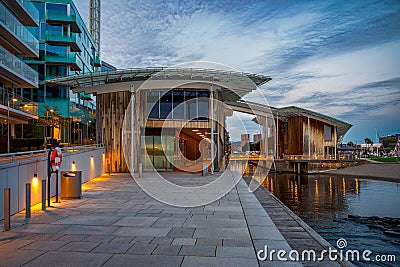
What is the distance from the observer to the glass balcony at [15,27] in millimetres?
19875

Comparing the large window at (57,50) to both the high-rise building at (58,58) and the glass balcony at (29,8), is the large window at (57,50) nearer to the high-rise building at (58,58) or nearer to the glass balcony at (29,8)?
the high-rise building at (58,58)

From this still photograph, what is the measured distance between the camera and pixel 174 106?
22.1m

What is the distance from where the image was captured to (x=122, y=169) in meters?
20.8

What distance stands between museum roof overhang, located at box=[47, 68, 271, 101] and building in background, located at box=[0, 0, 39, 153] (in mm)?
3177

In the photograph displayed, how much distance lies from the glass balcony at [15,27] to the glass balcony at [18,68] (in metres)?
1.43

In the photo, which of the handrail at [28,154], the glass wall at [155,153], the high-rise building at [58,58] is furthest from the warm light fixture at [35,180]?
the high-rise building at [58,58]

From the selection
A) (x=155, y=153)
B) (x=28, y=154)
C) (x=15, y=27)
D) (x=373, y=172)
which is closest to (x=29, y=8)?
(x=15, y=27)

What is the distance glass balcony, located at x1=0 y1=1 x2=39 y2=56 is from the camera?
1988 cm

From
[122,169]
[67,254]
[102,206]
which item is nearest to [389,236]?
[102,206]

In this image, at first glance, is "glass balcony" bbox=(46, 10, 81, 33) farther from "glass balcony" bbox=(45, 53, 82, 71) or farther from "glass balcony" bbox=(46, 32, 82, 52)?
"glass balcony" bbox=(45, 53, 82, 71)

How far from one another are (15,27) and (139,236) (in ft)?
65.9

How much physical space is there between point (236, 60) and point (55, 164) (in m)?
19.5

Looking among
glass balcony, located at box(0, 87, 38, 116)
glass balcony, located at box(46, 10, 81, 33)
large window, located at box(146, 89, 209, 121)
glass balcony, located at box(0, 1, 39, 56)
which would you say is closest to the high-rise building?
glass balcony, located at box(46, 10, 81, 33)

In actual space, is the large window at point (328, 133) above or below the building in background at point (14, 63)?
below
